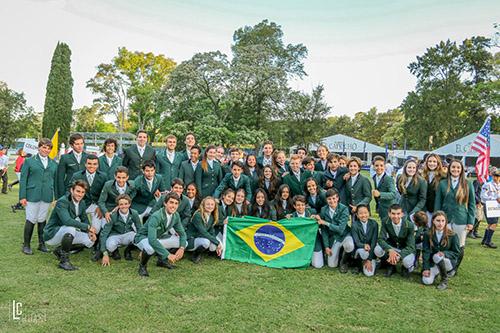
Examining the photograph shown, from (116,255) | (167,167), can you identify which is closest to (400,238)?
(167,167)

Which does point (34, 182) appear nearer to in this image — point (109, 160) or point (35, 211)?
point (35, 211)

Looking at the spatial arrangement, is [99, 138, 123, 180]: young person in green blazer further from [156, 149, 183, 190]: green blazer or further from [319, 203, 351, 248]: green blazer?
[319, 203, 351, 248]: green blazer

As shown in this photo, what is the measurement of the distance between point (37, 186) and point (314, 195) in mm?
4519

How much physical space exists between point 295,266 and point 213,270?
1.26 meters

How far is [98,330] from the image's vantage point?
3.44 m

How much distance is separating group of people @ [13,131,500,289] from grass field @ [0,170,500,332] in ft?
1.01

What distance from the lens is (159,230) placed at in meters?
5.36

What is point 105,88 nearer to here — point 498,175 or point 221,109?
point 221,109

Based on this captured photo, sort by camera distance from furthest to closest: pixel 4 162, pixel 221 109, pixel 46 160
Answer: pixel 221 109
pixel 4 162
pixel 46 160

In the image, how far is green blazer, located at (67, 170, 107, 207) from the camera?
5957 millimetres

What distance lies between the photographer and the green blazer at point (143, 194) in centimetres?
598

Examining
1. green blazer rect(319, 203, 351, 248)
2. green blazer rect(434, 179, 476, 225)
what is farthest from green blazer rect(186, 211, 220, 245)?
green blazer rect(434, 179, 476, 225)

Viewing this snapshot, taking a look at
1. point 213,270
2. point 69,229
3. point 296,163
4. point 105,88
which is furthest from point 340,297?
point 105,88

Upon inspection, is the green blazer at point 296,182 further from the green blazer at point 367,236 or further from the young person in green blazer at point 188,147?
the young person in green blazer at point 188,147
